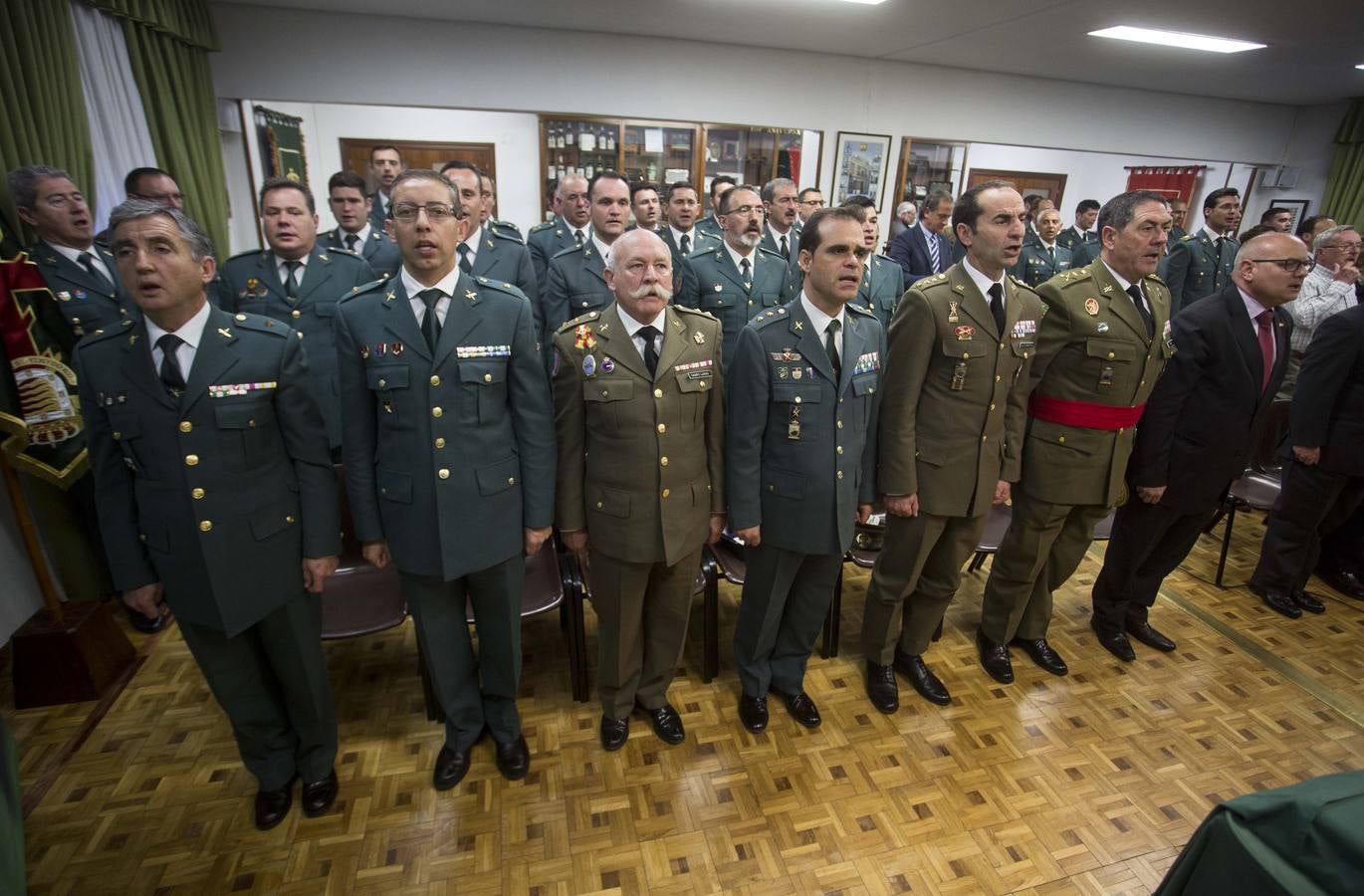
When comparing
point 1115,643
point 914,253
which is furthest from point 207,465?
point 914,253

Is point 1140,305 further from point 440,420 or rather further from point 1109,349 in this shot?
point 440,420

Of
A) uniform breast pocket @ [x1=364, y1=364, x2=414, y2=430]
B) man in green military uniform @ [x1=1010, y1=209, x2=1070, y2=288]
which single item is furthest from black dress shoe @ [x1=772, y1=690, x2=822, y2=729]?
man in green military uniform @ [x1=1010, y1=209, x2=1070, y2=288]

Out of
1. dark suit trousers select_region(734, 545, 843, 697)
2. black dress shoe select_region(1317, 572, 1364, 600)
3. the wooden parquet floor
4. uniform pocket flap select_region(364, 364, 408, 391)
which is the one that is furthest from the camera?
black dress shoe select_region(1317, 572, 1364, 600)

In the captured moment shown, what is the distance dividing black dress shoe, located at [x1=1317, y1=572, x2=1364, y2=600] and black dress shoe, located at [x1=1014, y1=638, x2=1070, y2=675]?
2.06 meters

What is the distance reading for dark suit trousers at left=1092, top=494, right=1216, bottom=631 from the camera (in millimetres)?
2848

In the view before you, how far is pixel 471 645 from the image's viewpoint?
2182 mm

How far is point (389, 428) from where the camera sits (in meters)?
1.87

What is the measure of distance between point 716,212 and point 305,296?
11.4 feet

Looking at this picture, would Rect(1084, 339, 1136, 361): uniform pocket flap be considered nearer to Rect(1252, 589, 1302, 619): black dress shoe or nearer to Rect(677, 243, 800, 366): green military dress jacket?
Rect(677, 243, 800, 366): green military dress jacket

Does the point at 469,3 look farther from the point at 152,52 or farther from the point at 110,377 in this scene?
the point at 110,377

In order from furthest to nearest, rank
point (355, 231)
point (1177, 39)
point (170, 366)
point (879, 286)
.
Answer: point (1177, 39) → point (879, 286) → point (355, 231) → point (170, 366)

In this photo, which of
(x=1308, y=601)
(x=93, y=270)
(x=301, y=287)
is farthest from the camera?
(x=1308, y=601)

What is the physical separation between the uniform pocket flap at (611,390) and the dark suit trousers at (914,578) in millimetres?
1223

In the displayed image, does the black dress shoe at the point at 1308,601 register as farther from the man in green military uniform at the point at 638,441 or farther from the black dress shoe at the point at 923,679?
the man in green military uniform at the point at 638,441
